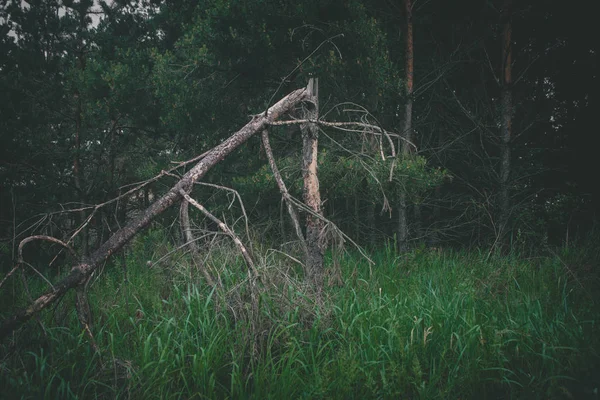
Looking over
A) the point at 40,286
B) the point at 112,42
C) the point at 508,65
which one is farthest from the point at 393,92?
the point at 112,42

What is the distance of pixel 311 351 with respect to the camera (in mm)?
2566

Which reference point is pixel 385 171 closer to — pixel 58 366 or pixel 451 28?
pixel 58 366

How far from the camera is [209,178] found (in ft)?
25.7

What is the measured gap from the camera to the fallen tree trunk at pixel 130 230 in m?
2.24

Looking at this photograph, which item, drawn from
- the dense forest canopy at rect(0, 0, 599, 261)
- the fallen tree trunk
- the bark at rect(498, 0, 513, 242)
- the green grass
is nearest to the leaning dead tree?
the fallen tree trunk

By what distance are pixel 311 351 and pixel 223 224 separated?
124 cm

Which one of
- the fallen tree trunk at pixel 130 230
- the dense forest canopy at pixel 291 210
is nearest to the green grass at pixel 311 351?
the dense forest canopy at pixel 291 210

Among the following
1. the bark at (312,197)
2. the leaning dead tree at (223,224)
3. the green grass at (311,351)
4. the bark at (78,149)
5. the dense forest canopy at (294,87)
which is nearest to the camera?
the green grass at (311,351)

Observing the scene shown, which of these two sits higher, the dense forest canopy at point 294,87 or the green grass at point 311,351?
the dense forest canopy at point 294,87

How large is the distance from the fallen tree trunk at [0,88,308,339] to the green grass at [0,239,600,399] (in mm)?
318

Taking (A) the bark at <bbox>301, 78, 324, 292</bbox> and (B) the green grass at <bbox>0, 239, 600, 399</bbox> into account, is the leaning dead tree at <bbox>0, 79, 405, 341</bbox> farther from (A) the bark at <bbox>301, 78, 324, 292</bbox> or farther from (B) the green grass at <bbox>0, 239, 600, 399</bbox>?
(B) the green grass at <bbox>0, 239, 600, 399</bbox>

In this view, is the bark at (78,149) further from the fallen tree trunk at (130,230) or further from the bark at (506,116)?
the bark at (506,116)

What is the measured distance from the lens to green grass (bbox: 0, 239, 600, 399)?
7.29ft

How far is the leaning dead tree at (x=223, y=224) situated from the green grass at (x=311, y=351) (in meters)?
0.32
